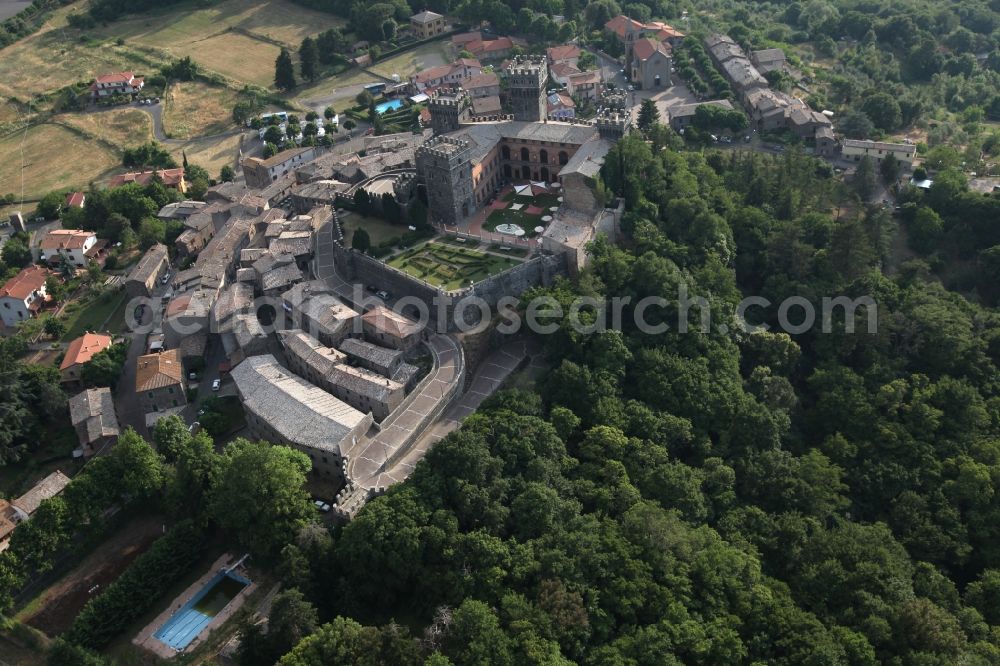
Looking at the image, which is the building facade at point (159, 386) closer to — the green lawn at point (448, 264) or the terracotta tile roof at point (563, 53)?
the green lawn at point (448, 264)

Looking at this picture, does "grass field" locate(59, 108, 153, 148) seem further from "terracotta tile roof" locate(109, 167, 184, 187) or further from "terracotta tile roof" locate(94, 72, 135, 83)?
"terracotta tile roof" locate(109, 167, 184, 187)

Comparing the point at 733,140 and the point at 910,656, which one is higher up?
the point at 733,140

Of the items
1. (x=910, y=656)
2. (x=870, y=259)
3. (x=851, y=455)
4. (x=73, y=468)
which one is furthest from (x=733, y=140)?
(x=73, y=468)

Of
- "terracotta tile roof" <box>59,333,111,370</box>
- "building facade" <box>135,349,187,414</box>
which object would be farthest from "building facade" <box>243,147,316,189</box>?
"building facade" <box>135,349,187,414</box>

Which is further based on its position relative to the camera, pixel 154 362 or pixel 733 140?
pixel 733 140

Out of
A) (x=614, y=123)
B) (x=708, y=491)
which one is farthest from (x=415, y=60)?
(x=708, y=491)

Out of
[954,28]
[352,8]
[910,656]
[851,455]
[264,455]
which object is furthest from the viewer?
[352,8]

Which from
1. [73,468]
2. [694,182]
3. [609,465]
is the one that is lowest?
[73,468]

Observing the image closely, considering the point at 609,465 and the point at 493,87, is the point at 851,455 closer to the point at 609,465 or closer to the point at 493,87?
the point at 609,465
